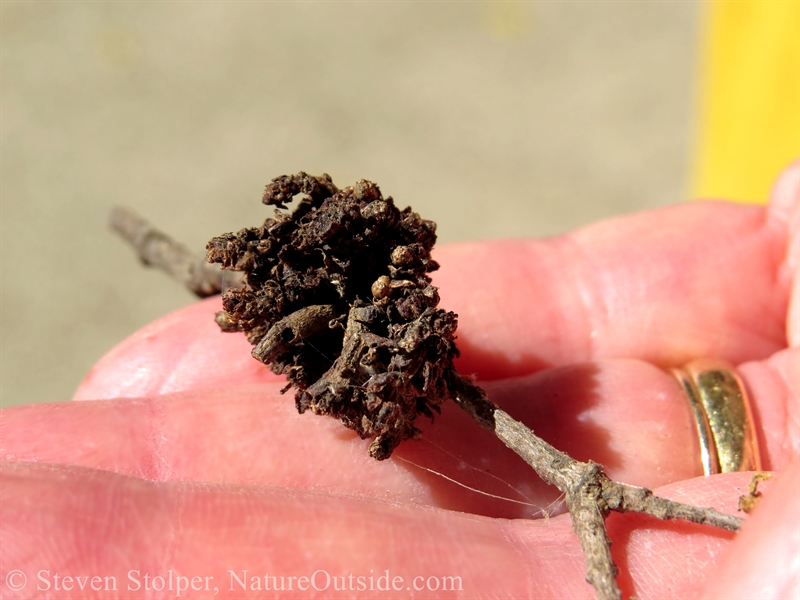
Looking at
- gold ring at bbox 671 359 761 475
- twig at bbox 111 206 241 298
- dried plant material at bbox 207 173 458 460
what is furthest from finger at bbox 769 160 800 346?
twig at bbox 111 206 241 298

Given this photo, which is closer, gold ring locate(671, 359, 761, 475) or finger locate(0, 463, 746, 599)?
finger locate(0, 463, 746, 599)

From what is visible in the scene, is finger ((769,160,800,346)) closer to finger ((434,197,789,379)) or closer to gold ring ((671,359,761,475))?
finger ((434,197,789,379))

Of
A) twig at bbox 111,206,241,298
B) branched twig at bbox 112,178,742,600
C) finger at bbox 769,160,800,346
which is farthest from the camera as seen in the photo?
twig at bbox 111,206,241,298

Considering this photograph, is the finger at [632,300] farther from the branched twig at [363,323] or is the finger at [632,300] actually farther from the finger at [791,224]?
the branched twig at [363,323]

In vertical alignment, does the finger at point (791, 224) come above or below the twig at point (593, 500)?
above

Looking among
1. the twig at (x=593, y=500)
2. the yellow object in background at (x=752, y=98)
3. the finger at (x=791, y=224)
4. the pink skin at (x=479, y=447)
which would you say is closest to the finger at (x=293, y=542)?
the pink skin at (x=479, y=447)

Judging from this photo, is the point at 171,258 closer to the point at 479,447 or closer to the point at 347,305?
the point at 347,305
